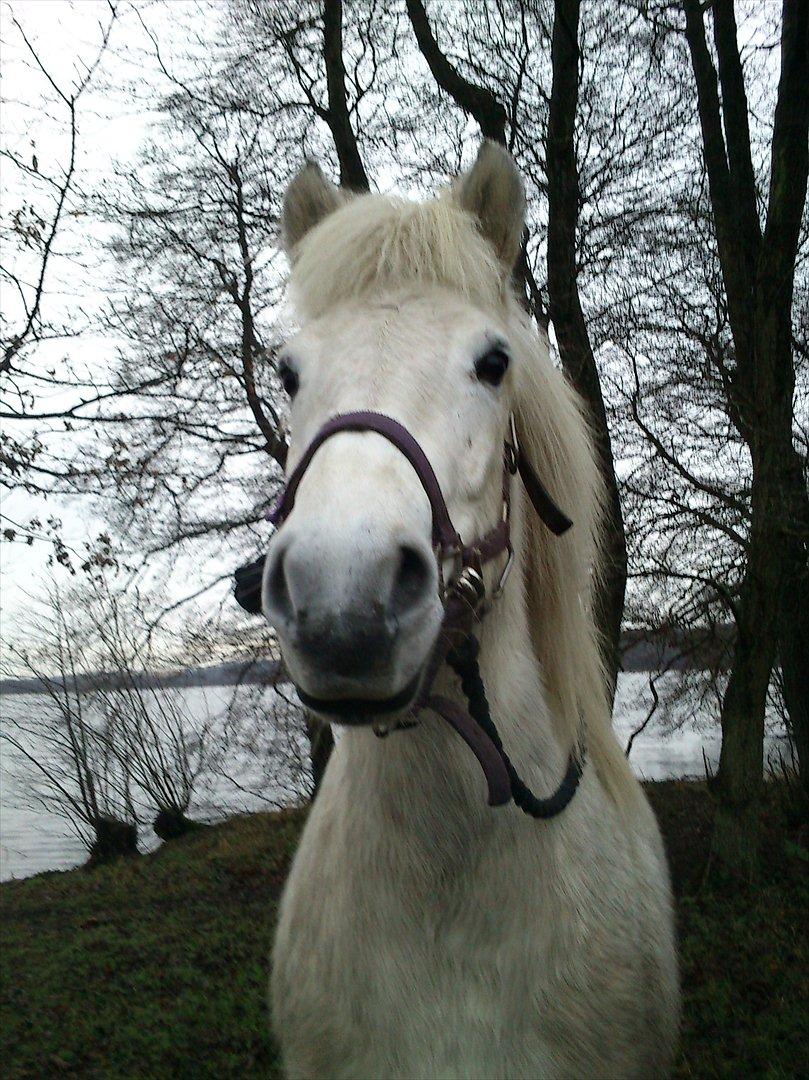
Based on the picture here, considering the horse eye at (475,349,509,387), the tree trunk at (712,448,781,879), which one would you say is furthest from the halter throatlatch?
the tree trunk at (712,448,781,879)

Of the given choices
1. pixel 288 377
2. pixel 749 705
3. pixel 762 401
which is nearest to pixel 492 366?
pixel 288 377

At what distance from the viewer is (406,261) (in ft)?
6.75

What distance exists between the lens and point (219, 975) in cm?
670

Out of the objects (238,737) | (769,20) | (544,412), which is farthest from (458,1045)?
(238,737)

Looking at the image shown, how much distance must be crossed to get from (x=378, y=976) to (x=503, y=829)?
1.45 feet

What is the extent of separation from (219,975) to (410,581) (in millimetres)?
6274

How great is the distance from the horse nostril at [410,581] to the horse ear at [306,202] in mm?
1310

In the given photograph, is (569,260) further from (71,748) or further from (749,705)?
(71,748)

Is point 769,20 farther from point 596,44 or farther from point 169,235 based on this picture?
point 169,235

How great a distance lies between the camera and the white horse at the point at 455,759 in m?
1.83

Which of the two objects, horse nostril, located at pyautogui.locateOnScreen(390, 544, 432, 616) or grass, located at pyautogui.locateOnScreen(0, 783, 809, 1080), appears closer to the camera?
horse nostril, located at pyautogui.locateOnScreen(390, 544, 432, 616)

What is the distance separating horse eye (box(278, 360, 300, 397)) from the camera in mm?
1988

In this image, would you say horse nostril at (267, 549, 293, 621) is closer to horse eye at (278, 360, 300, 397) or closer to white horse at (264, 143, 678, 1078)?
white horse at (264, 143, 678, 1078)

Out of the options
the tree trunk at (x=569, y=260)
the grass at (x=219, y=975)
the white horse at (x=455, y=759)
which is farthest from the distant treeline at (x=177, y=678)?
the white horse at (x=455, y=759)
